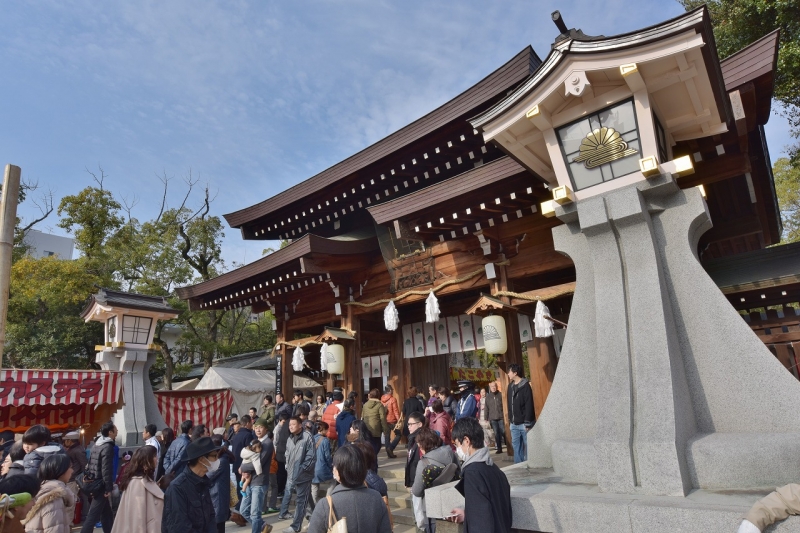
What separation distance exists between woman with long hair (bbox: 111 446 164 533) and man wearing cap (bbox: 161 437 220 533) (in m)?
0.26

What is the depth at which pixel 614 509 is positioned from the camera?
3416mm

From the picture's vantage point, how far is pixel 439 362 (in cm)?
1300

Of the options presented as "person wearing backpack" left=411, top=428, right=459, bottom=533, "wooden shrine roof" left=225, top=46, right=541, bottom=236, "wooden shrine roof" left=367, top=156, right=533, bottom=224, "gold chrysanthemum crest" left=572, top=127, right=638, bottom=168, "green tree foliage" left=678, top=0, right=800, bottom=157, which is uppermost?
"green tree foliage" left=678, top=0, right=800, bottom=157

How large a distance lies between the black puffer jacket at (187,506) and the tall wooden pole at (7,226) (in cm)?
155

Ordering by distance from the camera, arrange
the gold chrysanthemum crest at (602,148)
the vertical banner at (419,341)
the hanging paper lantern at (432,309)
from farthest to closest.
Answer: the vertical banner at (419,341) < the hanging paper lantern at (432,309) < the gold chrysanthemum crest at (602,148)

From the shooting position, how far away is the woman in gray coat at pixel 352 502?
99.2 inches

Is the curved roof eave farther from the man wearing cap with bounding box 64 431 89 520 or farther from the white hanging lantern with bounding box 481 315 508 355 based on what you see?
the man wearing cap with bounding box 64 431 89 520

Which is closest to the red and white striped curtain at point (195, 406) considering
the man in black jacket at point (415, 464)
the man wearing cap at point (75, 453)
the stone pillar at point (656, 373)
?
the man wearing cap at point (75, 453)

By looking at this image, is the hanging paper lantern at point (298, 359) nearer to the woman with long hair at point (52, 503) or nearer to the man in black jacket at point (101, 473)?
the man in black jacket at point (101, 473)

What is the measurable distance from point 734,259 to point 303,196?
865 centimetres

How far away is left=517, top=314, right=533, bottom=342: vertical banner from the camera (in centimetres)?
940

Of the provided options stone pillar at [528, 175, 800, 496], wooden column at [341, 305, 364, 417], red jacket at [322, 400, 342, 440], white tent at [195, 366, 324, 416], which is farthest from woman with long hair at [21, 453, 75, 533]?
white tent at [195, 366, 324, 416]

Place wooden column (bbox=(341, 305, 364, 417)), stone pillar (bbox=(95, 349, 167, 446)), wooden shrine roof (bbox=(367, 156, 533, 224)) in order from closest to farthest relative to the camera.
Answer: wooden shrine roof (bbox=(367, 156, 533, 224)), stone pillar (bbox=(95, 349, 167, 446)), wooden column (bbox=(341, 305, 364, 417))

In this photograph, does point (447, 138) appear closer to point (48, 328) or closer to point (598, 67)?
point (598, 67)
